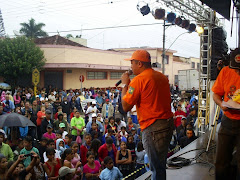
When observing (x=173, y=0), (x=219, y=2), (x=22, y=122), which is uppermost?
(x=173, y=0)

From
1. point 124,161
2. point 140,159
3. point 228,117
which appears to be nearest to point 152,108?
point 228,117

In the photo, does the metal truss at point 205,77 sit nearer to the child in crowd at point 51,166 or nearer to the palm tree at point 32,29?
the child in crowd at point 51,166

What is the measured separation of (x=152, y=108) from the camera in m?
2.71

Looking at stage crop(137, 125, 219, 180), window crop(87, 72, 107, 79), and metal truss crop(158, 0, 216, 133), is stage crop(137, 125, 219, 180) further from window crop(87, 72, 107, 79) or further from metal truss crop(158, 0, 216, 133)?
window crop(87, 72, 107, 79)

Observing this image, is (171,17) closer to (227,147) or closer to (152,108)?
(227,147)

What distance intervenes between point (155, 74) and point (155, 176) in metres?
1.03

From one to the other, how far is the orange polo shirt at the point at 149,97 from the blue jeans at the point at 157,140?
52 mm

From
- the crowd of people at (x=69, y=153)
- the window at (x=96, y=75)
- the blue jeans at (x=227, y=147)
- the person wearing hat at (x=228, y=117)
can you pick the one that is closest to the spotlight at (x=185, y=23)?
the crowd of people at (x=69, y=153)

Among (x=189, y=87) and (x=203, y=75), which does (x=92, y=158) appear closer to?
(x=203, y=75)

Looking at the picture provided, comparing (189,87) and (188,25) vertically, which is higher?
(188,25)

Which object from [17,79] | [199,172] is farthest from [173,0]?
[17,79]

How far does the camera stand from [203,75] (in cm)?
1033

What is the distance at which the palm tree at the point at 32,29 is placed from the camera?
36.2 m

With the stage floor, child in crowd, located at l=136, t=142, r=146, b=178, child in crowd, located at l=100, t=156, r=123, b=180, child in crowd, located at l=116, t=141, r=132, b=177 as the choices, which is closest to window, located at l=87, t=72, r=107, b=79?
child in crowd, located at l=136, t=142, r=146, b=178
